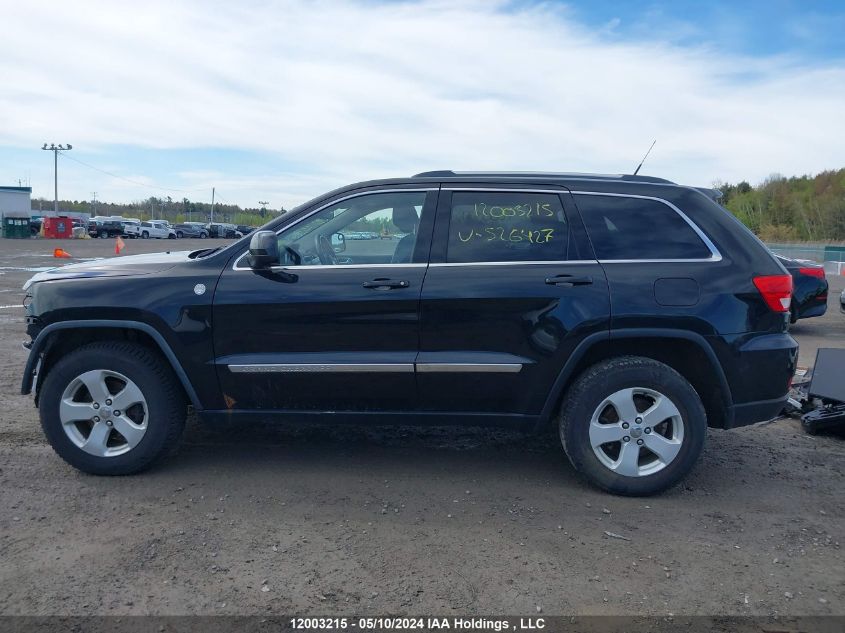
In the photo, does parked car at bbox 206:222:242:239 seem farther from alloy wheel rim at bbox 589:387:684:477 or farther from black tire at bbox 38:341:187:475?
alloy wheel rim at bbox 589:387:684:477

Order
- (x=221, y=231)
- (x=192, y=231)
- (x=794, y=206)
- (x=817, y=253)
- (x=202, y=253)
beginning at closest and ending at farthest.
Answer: (x=202, y=253), (x=817, y=253), (x=794, y=206), (x=192, y=231), (x=221, y=231)

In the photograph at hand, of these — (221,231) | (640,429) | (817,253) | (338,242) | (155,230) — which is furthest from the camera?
(221,231)

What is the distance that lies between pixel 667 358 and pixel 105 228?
2325 inches

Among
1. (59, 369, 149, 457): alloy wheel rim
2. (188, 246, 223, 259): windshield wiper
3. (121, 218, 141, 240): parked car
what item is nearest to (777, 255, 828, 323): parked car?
(188, 246, 223, 259): windshield wiper

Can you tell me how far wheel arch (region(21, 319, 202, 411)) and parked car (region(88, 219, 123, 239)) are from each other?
56.5 meters

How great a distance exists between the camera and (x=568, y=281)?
439 cm

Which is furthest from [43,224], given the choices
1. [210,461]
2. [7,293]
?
[210,461]

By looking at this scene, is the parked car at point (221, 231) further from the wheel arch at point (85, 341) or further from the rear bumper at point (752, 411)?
the rear bumper at point (752, 411)

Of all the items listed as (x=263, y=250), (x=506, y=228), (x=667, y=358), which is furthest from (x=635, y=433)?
(x=263, y=250)

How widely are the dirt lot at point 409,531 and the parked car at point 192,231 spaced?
63.0m

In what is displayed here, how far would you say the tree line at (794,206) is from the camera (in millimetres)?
45750

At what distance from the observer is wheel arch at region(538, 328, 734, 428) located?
434 cm

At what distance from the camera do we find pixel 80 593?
10.7 ft

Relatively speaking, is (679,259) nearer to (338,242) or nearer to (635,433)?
(635,433)
